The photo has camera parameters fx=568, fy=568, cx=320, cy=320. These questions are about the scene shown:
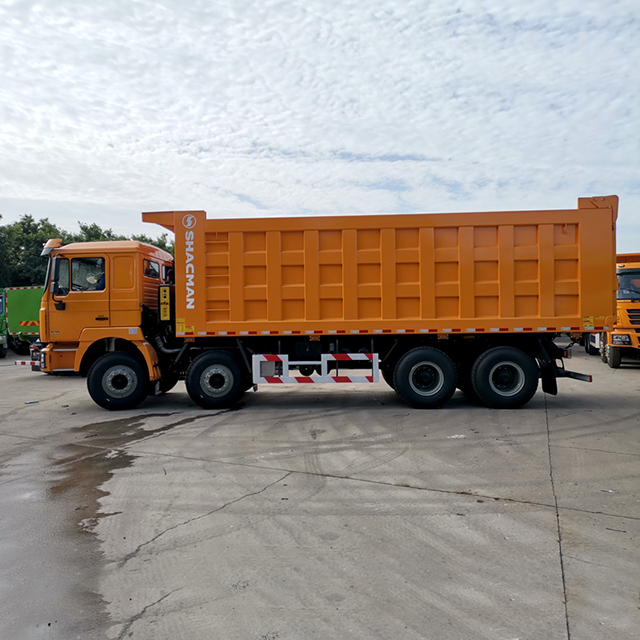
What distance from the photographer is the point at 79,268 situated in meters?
10.0

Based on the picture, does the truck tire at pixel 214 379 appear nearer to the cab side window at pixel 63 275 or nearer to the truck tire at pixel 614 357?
the cab side window at pixel 63 275

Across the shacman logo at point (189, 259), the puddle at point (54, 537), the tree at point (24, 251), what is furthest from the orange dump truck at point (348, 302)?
the tree at point (24, 251)

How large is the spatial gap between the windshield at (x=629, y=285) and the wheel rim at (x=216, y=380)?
11016 millimetres

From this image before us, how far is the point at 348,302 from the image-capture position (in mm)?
9617

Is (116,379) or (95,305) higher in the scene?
(95,305)

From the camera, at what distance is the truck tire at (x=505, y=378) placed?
946 cm

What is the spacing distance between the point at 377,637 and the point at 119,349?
825cm

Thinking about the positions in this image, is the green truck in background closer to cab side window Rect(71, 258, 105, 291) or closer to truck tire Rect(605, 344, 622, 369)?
cab side window Rect(71, 258, 105, 291)

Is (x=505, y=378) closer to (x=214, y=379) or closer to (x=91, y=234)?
(x=214, y=379)

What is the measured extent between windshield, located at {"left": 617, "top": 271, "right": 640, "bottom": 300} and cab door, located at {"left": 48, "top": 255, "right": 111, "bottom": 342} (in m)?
12.8

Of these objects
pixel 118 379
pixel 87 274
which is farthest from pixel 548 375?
pixel 87 274

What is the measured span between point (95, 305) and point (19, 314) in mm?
16541

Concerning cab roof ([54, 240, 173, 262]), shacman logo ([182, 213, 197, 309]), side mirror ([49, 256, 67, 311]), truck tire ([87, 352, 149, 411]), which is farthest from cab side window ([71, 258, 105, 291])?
shacman logo ([182, 213, 197, 309])

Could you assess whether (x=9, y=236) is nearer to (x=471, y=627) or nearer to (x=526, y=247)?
(x=526, y=247)
